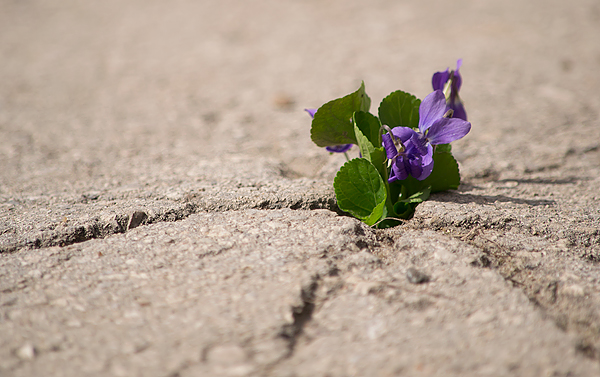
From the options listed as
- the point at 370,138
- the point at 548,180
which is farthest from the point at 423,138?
the point at 548,180

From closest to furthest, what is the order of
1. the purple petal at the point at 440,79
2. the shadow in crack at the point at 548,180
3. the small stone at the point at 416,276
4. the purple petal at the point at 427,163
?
1. the small stone at the point at 416,276
2. the purple petal at the point at 427,163
3. the purple petal at the point at 440,79
4. the shadow in crack at the point at 548,180

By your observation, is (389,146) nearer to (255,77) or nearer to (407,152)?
(407,152)

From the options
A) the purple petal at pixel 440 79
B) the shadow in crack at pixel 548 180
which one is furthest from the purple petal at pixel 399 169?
the shadow in crack at pixel 548 180

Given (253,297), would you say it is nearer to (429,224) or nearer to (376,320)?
(376,320)

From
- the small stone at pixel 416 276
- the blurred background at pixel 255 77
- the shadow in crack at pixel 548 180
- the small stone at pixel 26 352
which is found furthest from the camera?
the blurred background at pixel 255 77

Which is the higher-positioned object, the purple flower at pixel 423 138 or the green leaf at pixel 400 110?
the green leaf at pixel 400 110

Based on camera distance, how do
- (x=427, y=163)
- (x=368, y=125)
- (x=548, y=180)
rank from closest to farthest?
(x=427, y=163) → (x=368, y=125) → (x=548, y=180)

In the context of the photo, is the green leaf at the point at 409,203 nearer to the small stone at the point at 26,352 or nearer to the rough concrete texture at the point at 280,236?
the rough concrete texture at the point at 280,236
